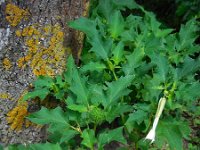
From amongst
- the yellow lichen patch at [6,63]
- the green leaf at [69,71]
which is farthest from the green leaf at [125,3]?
the yellow lichen patch at [6,63]

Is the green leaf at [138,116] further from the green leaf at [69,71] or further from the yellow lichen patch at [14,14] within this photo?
the yellow lichen patch at [14,14]

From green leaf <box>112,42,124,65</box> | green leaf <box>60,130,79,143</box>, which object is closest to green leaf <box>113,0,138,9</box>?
green leaf <box>112,42,124,65</box>

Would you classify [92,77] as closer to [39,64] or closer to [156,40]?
[39,64]

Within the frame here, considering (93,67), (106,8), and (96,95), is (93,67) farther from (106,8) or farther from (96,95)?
(106,8)

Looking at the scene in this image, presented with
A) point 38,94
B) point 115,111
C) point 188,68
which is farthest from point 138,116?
point 38,94

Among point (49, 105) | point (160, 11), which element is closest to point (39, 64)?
point (49, 105)

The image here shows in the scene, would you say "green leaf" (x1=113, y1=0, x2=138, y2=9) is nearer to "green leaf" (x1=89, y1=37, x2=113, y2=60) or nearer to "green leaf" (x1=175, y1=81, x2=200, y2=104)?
"green leaf" (x1=89, y1=37, x2=113, y2=60)
